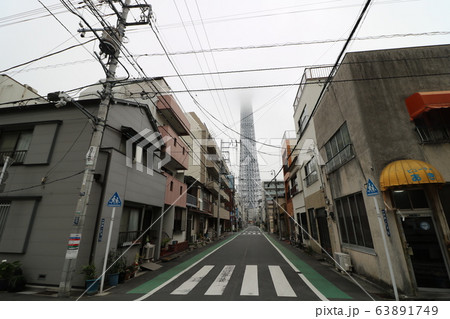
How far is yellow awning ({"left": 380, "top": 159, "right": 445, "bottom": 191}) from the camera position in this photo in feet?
18.1

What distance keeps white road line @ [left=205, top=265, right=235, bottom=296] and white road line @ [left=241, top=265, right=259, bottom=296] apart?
72cm

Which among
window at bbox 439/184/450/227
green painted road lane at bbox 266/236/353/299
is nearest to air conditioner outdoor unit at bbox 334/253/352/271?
green painted road lane at bbox 266/236/353/299

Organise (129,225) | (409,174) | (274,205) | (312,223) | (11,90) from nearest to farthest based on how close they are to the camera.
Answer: (409,174) < (129,225) < (11,90) < (312,223) < (274,205)

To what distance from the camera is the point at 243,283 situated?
22.3 ft

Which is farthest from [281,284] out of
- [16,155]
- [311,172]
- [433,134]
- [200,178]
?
[200,178]

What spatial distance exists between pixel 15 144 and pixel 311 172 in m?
18.5

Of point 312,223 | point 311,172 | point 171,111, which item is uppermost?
point 171,111

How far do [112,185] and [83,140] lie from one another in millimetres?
2657

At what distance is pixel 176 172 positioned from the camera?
1839cm

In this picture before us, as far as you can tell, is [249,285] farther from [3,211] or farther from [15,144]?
[15,144]

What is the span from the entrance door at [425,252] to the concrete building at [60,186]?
10.5 metres

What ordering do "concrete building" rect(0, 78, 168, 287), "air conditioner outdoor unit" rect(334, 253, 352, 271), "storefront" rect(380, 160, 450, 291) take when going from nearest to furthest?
1. "storefront" rect(380, 160, 450, 291)
2. "concrete building" rect(0, 78, 168, 287)
3. "air conditioner outdoor unit" rect(334, 253, 352, 271)

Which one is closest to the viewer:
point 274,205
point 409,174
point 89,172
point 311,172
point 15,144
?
point 409,174

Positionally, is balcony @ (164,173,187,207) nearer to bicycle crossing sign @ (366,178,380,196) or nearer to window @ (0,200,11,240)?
window @ (0,200,11,240)
